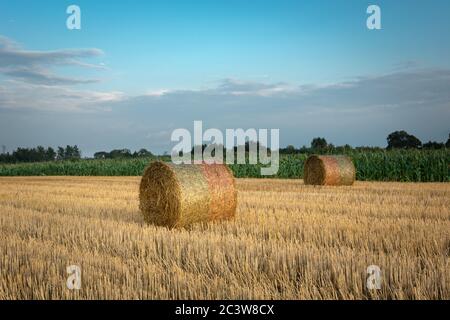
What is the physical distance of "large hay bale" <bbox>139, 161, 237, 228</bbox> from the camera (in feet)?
30.1

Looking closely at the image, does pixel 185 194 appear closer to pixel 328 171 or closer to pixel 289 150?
pixel 328 171

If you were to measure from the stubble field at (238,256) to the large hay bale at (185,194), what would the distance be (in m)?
0.45

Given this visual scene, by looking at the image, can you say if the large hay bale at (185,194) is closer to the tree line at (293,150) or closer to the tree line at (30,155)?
the tree line at (293,150)

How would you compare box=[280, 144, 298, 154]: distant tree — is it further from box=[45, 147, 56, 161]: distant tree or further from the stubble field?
box=[45, 147, 56, 161]: distant tree

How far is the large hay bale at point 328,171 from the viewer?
1952cm

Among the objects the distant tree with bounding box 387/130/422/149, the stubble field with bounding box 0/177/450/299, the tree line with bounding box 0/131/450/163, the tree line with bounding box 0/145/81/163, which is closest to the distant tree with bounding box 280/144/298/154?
the tree line with bounding box 0/131/450/163

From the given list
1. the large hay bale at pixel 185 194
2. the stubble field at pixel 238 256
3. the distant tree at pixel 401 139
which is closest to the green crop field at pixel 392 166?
the stubble field at pixel 238 256

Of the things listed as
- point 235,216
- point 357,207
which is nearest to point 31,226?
point 235,216

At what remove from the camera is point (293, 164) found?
100.0 ft

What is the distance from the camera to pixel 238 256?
595 cm

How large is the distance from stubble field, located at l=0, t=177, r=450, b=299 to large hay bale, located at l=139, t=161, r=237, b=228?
45cm

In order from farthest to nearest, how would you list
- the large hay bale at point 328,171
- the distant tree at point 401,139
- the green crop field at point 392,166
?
1. the distant tree at point 401,139
2. the green crop field at point 392,166
3. the large hay bale at point 328,171

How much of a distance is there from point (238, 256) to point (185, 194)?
3485 millimetres
